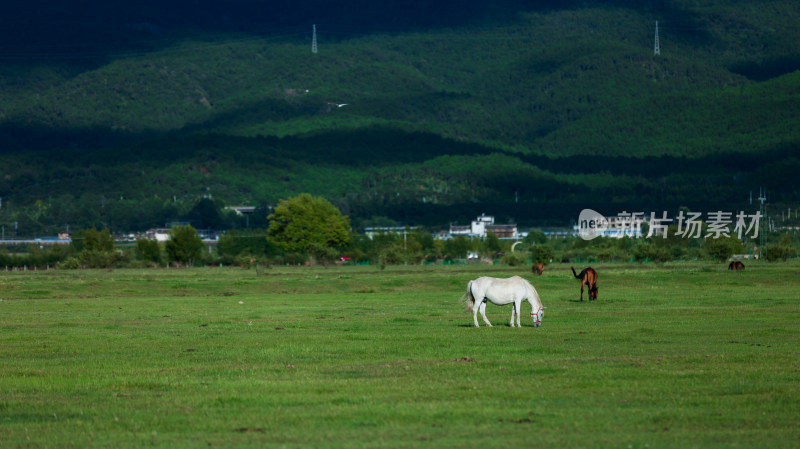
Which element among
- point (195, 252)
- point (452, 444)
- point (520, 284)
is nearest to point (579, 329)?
point (520, 284)

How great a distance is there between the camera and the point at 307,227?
131625 mm

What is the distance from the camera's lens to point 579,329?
1228 inches

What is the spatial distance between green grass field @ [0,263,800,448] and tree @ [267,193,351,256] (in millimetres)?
90101

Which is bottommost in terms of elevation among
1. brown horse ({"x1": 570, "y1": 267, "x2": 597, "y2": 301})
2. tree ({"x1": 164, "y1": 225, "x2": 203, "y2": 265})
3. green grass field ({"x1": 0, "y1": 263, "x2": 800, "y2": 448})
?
green grass field ({"x1": 0, "y1": 263, "x2": 800, "y2": 448})

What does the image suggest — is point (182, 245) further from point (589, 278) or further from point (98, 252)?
point (589, 278)

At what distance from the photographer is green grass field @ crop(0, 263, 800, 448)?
1678cm

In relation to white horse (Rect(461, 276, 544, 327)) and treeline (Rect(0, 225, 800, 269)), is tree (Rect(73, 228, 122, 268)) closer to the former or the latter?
treeline (Rect(0, 225, 800, 269))

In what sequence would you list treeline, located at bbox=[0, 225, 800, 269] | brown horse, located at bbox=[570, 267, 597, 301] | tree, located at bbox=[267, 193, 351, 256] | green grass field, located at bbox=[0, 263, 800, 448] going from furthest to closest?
tree, located at bbox=[267, 193, 351, 256] < treeline, located at bbox=[0, 225, 800, 269] < brown horse, located at bbox=[570, 267, 597, 301] < green grass field, located at bbox=[0, 263, 800, 448]

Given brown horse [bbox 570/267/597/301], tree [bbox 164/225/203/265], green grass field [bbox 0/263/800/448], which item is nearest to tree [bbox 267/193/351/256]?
tree [bbox 164/225/203/265]

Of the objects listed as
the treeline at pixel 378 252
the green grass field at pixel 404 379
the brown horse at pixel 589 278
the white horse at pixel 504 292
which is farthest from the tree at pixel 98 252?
the white horse at pixel 504 292

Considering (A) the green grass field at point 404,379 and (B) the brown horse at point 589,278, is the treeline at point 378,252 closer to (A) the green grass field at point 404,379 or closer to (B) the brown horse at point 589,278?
(B) the brown horse at point 589,278

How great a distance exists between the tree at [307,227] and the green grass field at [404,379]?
9010 cm

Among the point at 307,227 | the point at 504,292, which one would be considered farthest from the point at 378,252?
the point at 504,292

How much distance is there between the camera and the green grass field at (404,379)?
1678cm
